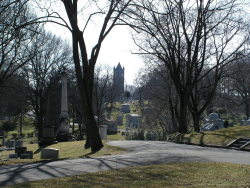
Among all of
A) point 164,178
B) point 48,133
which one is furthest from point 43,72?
point 164,178

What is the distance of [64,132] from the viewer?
33.3 m

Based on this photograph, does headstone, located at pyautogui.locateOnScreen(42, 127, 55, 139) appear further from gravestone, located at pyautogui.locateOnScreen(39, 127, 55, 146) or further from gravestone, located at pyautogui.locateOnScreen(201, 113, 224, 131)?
gravestone, located at pyautogui.locateOnScreen(201, 113, 224, 131)

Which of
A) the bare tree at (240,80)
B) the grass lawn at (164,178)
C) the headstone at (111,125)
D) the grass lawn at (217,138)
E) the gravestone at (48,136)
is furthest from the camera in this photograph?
the headstone at (111,125)

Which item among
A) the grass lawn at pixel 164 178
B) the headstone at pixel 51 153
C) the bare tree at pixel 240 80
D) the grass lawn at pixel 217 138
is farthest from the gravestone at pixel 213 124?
the grass lawn at pixel 164 178

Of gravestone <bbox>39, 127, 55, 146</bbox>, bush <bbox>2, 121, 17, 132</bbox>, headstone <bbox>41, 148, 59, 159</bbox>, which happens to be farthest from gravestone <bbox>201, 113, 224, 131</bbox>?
bush <bbox>2, 121, 17, 132</bbox>

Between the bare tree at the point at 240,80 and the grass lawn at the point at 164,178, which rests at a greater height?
the bare tree at the point at 240,80

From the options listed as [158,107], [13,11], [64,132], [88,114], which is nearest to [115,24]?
[88,114]

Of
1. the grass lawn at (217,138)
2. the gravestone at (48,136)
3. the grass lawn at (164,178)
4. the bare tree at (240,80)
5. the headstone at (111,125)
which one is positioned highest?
the bare tree at (240,80)

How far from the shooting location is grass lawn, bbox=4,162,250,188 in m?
7.74

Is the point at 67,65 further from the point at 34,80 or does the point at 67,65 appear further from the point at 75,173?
the point at 75,173

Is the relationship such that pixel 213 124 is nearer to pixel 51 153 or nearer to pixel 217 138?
pixel 217 138

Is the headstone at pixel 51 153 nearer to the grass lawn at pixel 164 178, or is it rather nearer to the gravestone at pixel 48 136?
the grass lawn at pixel 164 178

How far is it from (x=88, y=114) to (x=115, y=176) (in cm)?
914

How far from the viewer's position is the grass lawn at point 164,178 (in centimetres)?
774
